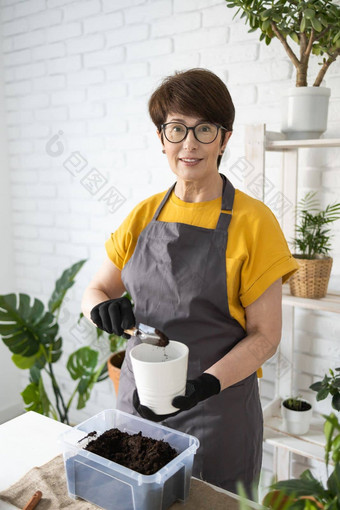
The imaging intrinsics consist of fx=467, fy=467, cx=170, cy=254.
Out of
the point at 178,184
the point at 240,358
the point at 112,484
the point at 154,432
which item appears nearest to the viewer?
the point at 112,484

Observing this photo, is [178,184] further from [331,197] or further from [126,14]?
[126,14]

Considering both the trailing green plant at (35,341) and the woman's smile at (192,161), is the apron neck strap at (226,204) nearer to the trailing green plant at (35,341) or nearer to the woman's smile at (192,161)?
the woman's smile at (192,161)

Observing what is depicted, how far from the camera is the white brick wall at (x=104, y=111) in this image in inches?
72.9

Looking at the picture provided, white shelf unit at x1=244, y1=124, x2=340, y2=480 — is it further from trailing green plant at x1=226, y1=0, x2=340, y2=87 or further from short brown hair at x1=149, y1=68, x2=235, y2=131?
short brown hair at x1=149, y1=68, x2=235, y2=131

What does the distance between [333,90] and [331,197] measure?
1.25 ft

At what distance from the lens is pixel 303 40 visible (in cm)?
146

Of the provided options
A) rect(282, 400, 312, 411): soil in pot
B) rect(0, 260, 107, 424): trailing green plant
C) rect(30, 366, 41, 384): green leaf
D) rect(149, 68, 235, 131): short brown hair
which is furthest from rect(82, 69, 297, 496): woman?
rect(30, 366, 41, 384): green leaf

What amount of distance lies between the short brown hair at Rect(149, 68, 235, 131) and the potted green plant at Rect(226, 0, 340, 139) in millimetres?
377

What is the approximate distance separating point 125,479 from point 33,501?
20cm

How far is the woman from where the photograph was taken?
119 cm

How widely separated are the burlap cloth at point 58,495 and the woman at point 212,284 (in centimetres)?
28

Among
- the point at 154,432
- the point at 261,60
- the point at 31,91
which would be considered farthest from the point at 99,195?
the point at 154,432

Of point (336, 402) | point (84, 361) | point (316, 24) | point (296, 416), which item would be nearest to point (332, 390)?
point (336, 402)

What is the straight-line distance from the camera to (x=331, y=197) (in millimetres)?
1743
